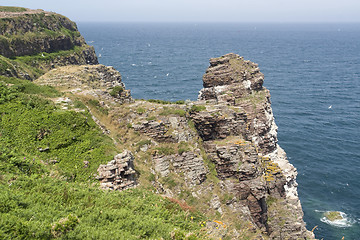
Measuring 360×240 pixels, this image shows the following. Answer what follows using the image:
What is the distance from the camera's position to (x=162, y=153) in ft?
114

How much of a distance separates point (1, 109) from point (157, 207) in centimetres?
2000

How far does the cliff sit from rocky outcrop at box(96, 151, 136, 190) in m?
0.10

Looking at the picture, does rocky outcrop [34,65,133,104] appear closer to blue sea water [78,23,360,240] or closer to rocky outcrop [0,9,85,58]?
rocky outcrop [0,9,85,58]

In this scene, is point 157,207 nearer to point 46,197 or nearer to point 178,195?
point 46,197

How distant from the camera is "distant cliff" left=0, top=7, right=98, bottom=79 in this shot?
68625 mm

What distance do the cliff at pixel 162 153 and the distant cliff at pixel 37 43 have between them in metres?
23.3

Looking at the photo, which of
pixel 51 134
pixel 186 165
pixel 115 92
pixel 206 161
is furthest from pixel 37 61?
pixel 206 161

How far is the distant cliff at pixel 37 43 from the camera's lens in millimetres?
68625

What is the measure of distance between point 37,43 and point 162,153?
228 feet

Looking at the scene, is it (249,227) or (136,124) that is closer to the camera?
(249,227)

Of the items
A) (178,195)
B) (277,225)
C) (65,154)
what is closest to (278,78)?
(277,225)

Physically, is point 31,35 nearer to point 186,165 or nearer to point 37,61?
point 37,61

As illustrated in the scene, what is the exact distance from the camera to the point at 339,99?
4503 inches

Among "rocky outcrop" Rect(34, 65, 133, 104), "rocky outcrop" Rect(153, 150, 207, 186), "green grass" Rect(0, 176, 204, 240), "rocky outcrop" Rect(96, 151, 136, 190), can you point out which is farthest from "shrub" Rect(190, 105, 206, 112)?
"green grass" Rect(0, 176, 204, 240)
